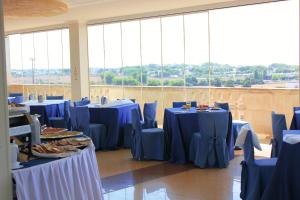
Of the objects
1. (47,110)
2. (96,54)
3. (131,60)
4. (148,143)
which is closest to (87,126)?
(148,143)

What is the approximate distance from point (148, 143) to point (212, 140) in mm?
1134

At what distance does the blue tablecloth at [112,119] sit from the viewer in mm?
7500

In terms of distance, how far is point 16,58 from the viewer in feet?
48.0

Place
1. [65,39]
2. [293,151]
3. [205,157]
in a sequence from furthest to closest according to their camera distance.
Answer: [65,39]
[205,157]
[293,151]

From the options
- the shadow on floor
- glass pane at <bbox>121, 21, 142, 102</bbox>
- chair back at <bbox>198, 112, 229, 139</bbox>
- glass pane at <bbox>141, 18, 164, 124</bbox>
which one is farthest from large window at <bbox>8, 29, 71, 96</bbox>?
chair back at <bbox>198, 112, 229, 139</bbox>

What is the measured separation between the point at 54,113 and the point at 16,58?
6.84 meters

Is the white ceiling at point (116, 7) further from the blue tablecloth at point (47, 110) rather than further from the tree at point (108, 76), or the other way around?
the blue tablecloth at point (47, 110)

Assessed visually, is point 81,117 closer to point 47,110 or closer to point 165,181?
point 47,110

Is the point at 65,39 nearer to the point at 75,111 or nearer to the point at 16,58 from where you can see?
the point at 16,58

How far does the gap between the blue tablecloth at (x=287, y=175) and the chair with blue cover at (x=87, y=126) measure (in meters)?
4.32

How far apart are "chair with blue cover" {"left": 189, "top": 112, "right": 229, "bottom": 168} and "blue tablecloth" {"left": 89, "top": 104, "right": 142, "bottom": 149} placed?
1.84m

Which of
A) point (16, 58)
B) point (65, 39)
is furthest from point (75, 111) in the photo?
point (16, 58)

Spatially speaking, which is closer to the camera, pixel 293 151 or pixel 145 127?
pixel 293 151

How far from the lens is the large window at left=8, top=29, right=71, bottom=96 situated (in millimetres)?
12867
